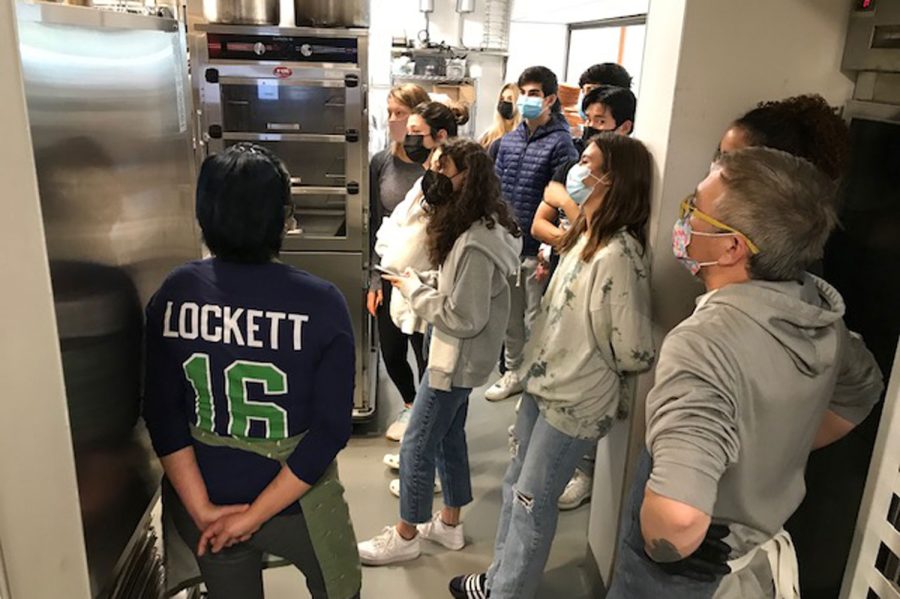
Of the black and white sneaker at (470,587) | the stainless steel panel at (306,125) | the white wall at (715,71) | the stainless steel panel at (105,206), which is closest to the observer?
the stainless steel panel at (105,206)

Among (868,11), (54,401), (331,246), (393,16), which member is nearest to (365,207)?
(331,246)

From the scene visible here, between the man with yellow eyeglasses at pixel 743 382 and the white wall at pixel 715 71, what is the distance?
490 millimetres

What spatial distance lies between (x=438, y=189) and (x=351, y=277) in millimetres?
1070

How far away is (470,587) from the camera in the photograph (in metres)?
2.22

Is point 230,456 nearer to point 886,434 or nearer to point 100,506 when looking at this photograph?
point 100,506

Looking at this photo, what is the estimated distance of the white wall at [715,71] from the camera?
1689mm

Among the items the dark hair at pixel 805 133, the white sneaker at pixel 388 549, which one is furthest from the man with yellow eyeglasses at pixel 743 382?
the white sneaker at pixel 388 549

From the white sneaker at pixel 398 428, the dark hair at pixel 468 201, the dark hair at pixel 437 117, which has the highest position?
the dark hair at pixel 437 117

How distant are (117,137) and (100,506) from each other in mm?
678

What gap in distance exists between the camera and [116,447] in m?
1.31

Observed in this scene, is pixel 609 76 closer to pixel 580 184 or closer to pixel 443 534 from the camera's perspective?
pixel 580 184

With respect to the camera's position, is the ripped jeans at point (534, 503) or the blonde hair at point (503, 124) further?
the blonde hair at point (503, 124)

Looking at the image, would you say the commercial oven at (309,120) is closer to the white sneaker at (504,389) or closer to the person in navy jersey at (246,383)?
the white sneaker at (504,389)

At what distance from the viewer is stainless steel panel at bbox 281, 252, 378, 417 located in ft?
9.93
